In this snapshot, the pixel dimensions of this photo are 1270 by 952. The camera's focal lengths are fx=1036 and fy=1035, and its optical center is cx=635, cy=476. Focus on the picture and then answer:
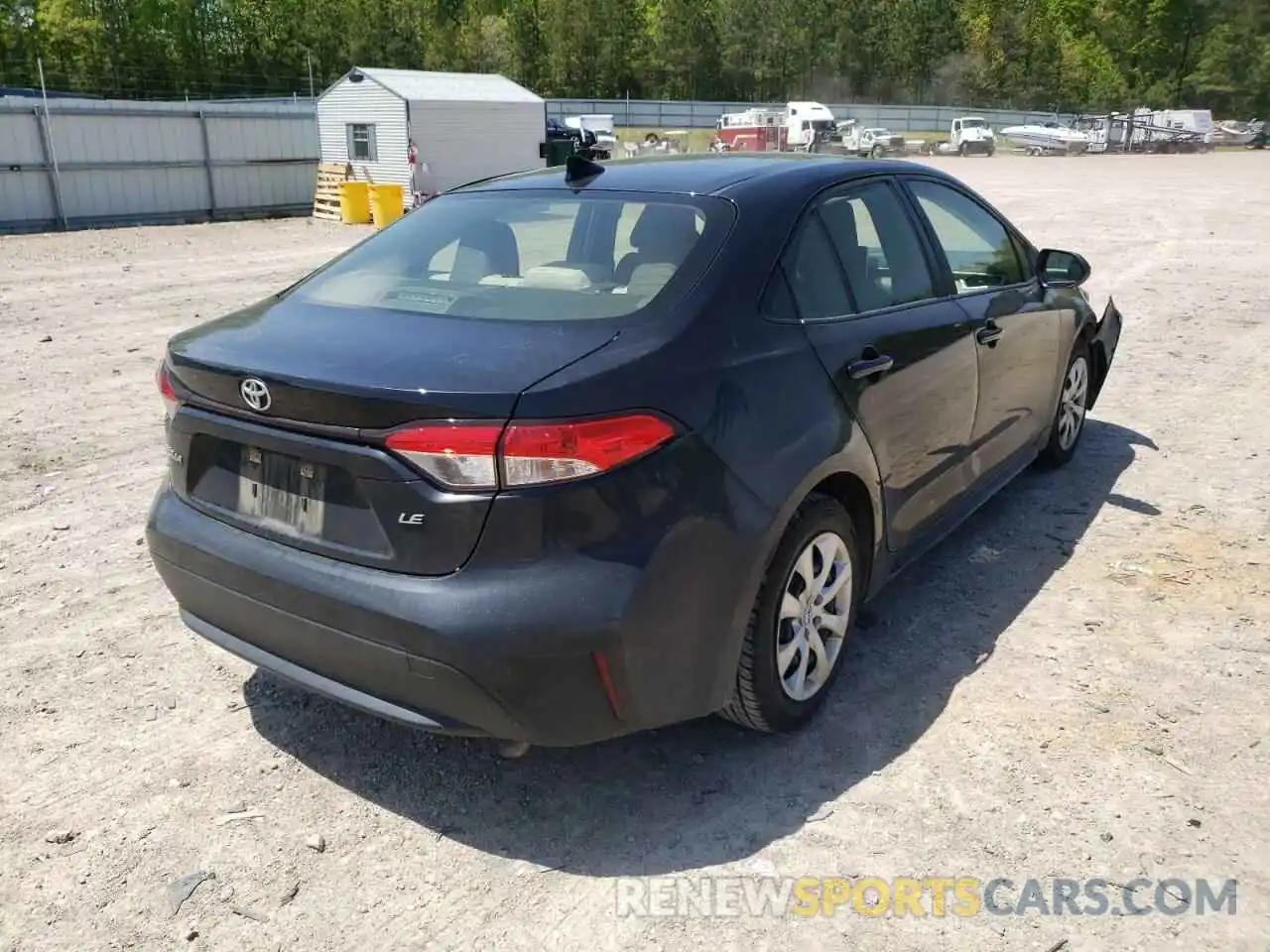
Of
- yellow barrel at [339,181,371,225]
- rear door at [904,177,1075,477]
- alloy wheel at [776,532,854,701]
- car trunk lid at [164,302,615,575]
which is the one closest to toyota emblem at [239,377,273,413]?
car trunk lid at [164,302,615,575]

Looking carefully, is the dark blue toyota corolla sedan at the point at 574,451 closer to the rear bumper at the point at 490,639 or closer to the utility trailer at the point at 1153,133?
the rear bumper at the point at 490,639

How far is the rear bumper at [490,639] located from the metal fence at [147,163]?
19.6 m

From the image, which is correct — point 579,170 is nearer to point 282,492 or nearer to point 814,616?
point 282,492

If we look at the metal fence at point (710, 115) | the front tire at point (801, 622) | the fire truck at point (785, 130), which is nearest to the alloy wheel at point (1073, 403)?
the front tire at point (801, 622)

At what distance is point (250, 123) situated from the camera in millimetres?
22438

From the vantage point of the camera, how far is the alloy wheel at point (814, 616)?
3.09 meters

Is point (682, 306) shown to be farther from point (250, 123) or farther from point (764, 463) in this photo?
point (250, 123)

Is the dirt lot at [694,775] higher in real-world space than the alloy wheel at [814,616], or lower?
lower

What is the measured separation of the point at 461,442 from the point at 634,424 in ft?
1.37

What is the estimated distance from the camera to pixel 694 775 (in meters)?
3.10

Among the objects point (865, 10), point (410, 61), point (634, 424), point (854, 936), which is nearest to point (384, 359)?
point (634, 424)

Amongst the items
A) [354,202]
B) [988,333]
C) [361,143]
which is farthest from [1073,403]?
[361,143]

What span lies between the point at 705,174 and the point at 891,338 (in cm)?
84

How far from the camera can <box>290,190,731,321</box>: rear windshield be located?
2.97 meters
